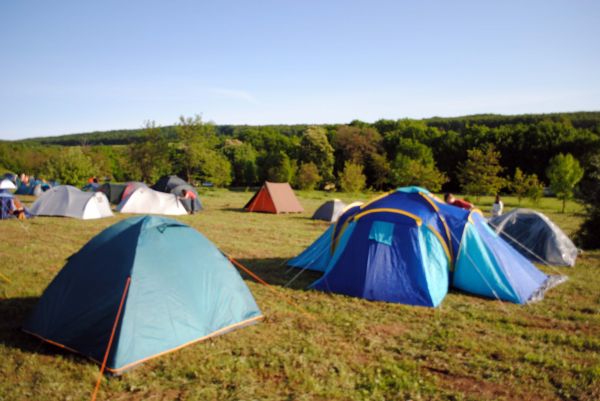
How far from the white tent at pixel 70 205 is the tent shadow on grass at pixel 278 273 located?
10.00 meters

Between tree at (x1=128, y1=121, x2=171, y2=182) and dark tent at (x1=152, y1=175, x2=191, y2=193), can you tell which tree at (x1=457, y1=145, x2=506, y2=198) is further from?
Result: tree at (x1=128, y1=121, x2=171, y2=182)

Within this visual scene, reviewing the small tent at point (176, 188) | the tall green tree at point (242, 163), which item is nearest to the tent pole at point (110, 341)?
the small tent at point (176, 188)

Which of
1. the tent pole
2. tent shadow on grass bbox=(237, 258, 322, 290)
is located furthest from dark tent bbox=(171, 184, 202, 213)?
the tent pole

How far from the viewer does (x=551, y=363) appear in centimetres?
521

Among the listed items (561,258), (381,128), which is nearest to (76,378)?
(561,258)

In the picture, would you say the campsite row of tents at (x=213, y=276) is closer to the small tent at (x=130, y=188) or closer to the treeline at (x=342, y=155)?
the small tent at (x=130, y=188)

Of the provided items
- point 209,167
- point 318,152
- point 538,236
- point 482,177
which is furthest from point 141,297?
point 318,152

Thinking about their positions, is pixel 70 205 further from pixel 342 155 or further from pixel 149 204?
pixel 342 155

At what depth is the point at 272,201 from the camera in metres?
21.5

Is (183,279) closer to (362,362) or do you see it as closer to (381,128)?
(362,362)

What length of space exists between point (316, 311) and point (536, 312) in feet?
12.0

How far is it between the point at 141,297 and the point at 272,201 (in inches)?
648

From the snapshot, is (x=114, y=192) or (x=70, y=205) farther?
(x=114, y=192)

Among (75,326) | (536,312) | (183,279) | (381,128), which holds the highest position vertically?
(381,128)
